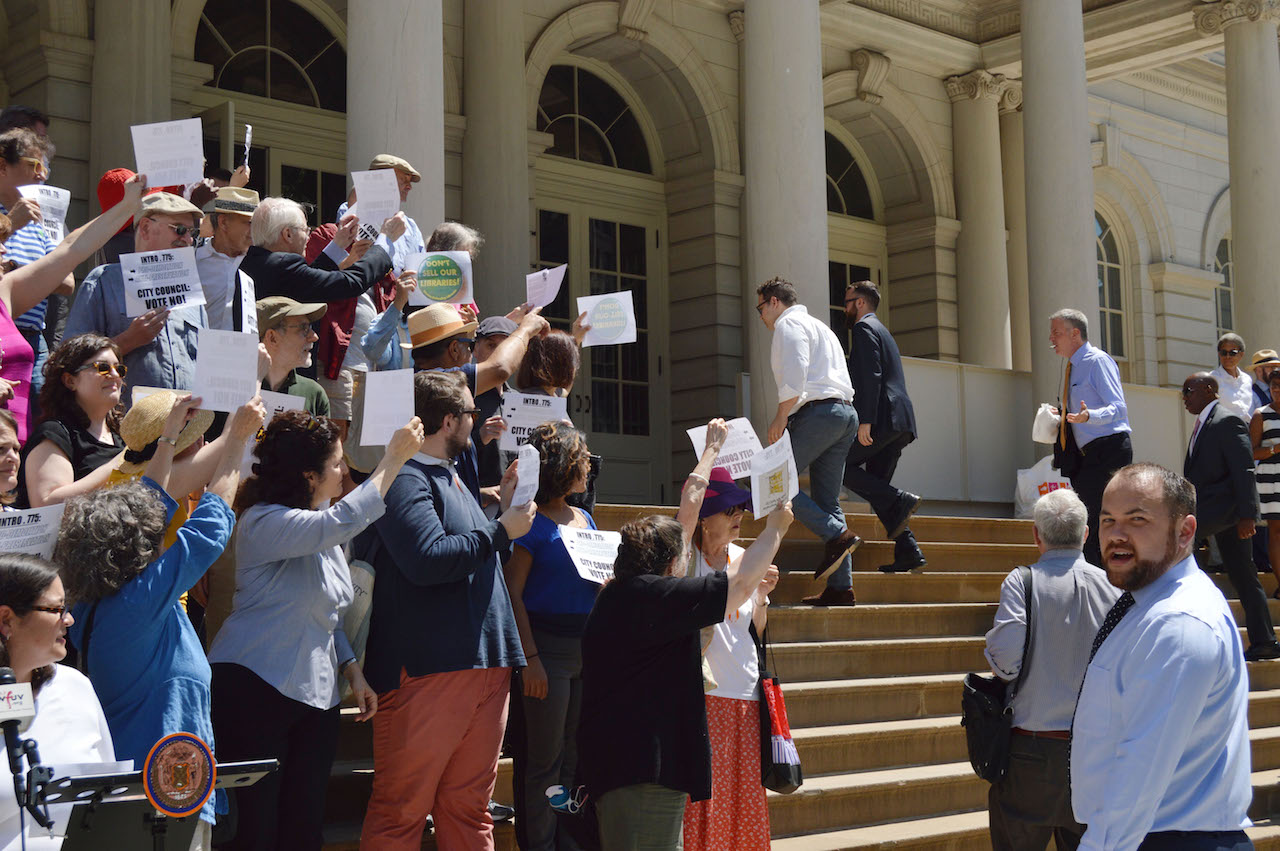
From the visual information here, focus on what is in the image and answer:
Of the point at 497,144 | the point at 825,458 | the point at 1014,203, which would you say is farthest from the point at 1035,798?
the point at 1014,203

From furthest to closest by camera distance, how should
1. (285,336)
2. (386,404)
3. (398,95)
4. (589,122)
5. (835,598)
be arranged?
(589,122), (398,95), (835,598), (285,336), (386,404)

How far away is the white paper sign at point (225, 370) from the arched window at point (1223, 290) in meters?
19.6

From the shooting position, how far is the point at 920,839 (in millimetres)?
6543

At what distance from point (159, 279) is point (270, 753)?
5.55 feet

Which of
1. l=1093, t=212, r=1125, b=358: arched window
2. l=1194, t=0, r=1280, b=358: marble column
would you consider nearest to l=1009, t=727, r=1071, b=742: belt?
l=1194, t=0, r=1280, b=358: marble column

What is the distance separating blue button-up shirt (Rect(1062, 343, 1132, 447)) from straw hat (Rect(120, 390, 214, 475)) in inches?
241

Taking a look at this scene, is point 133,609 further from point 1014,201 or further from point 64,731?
point 1014,201

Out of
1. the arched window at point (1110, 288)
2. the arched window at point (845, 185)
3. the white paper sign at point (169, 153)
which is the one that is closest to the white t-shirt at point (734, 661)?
the white paper sign at point (169, 153)

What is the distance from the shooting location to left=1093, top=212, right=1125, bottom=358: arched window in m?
20.3

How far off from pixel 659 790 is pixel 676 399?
11601 millimetres

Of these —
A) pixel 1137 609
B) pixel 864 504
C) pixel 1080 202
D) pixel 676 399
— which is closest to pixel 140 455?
pixel 1137 609

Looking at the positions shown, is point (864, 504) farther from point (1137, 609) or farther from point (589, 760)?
point (1137, 609)

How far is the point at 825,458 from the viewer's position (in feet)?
27.4

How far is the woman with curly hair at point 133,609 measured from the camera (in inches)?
151
